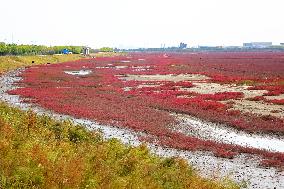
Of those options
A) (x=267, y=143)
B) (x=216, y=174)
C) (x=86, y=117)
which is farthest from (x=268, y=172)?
(x=86, y=117)

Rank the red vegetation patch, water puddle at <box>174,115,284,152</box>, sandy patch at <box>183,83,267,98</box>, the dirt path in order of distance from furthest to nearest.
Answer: sandy patch at <box>183,83,267,98</box> → the red vegetation patch → water puddle at <box>174,115,284,152</box> → the dirt path

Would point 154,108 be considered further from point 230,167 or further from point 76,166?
point 76,166

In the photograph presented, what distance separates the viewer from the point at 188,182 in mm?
14680

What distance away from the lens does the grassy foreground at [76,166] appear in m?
12.0

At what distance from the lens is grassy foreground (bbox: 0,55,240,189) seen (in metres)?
12.0

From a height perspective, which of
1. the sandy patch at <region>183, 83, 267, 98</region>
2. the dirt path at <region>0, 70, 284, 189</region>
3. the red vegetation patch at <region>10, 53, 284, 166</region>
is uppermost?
the sandy patch at <region>183, 83, 267, 98</region>

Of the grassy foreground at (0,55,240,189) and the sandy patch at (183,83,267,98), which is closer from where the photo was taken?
the grassy foreground at (0,55,240,189)

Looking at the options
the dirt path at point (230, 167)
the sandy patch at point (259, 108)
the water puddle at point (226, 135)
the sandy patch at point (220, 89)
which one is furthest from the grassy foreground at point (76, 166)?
the sandy patch at point (220, 89)

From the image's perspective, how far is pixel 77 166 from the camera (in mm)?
13289

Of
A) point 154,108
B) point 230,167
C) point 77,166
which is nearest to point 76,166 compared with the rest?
point 77,166

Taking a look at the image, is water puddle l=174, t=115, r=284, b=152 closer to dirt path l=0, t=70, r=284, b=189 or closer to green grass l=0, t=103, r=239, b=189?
dirt path l=0, t=70, r=284, b=189

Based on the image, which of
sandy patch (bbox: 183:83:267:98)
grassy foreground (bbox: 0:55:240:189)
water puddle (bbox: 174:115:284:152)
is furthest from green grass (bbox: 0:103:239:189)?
sandy patch (bbox: 183:83:267:98)

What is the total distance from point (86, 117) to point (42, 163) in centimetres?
2125

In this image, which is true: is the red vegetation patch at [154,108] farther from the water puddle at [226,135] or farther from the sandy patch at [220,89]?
the sandy patch at [220,89]
